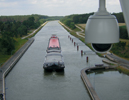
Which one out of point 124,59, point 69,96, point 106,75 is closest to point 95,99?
point 69,96

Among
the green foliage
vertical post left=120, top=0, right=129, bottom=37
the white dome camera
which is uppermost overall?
vertical post left=120, top=0, right=129, bottom=37

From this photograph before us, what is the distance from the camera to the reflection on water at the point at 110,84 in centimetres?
1072

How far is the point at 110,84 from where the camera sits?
12.3m

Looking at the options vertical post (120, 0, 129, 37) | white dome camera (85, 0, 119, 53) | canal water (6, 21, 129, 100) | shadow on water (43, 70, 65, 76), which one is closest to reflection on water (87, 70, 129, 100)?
canal water (6, 21, 129, 100)

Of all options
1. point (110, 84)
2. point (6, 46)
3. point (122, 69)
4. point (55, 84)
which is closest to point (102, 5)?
point (110, 84)

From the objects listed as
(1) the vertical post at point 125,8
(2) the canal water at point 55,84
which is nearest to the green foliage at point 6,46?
(2) the canal water at point 55,84

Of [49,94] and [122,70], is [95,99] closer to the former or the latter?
[49,94]

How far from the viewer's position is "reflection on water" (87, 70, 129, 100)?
35.2ft

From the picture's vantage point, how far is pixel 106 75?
1449 cm

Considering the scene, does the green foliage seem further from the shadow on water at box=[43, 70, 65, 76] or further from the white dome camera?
the white dome camera

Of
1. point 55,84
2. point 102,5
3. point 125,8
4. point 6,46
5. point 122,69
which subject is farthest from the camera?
point 6,46

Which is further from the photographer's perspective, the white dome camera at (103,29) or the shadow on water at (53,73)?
the shadow on water at (53,73)

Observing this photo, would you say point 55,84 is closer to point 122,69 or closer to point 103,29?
point 122,69

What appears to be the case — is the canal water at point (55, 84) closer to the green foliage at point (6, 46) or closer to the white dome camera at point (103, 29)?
the green foliage at point (6, 46)
